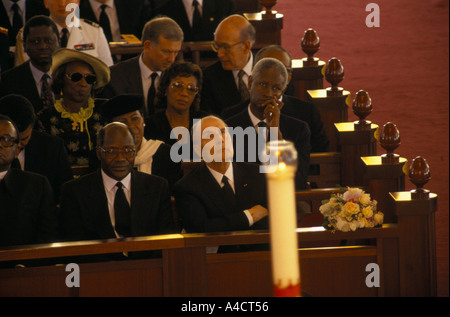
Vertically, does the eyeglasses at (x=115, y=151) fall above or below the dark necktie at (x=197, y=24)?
below

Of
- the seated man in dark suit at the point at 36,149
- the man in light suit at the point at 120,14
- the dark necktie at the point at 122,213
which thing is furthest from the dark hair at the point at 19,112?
the man in light suit at the point at 120,14

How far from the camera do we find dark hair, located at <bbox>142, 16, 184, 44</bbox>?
4.82 metres

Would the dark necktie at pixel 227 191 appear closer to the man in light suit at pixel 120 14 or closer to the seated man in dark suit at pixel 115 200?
the seated man in dark suit at pixel 115 200

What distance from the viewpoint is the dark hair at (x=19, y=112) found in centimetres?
402

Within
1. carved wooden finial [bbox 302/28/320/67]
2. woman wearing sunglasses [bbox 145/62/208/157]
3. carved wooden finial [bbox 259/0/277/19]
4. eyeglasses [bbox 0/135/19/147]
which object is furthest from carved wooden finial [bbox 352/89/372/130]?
eyeglasses [bbox 0/135/19/147]

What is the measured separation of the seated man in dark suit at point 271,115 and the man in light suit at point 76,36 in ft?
3.73

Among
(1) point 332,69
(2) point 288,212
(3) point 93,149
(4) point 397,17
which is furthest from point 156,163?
(4) point 397,17

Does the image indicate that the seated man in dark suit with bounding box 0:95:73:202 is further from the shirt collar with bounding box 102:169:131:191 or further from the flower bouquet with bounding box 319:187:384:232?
the flower bouquet with bounding box 319:187:384:232

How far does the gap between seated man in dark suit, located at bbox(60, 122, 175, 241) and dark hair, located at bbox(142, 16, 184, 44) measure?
46.8 inches

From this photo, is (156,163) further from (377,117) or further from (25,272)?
(377,117)

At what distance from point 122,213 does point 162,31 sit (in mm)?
1423

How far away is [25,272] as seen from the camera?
3.48 m

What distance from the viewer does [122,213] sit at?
376 centimetres

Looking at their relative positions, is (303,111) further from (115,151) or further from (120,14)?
(120,14)
